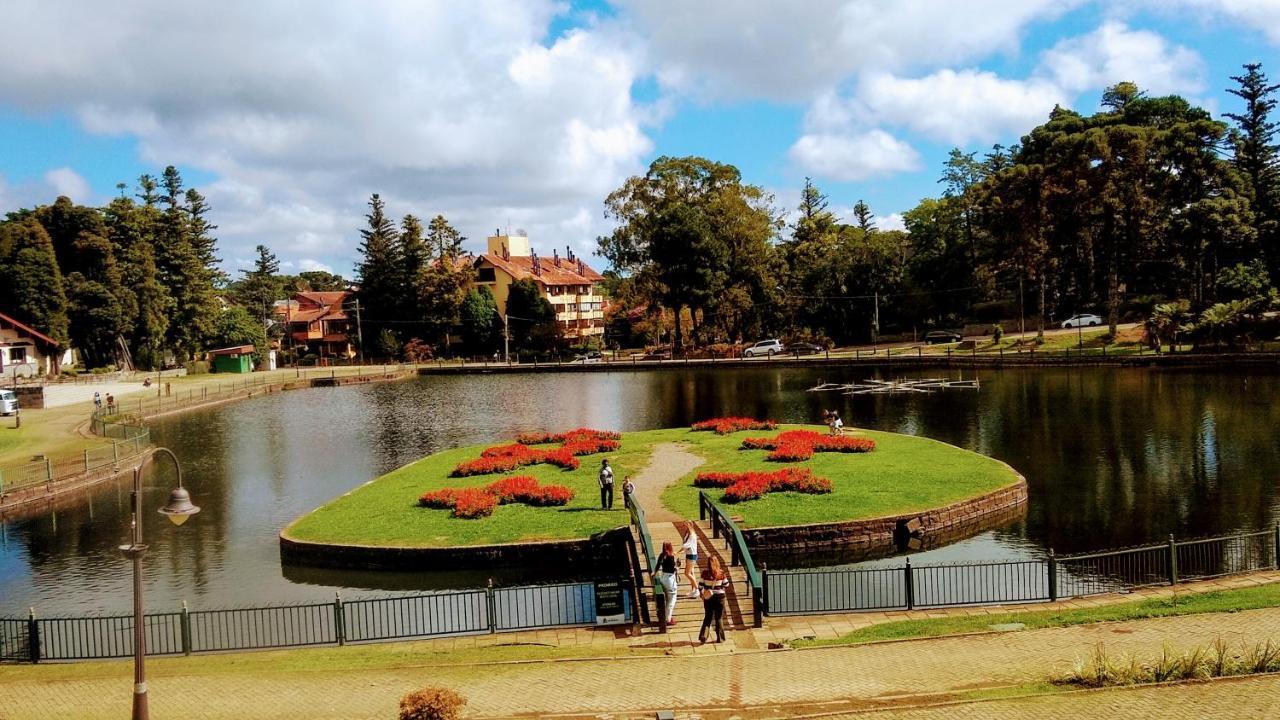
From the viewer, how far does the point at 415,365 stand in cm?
11894

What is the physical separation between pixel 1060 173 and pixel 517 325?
6775 centimetres

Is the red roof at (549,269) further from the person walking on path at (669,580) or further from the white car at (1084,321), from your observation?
the person walking on path at (669,580)

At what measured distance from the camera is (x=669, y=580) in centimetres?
2197

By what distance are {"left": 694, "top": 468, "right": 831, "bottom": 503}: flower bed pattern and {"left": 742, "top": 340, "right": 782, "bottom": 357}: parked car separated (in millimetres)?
71580

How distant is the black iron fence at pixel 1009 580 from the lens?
77.2 feet

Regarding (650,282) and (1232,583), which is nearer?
(1232,583)

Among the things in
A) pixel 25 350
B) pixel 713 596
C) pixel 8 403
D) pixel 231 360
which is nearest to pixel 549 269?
pixel 231 360

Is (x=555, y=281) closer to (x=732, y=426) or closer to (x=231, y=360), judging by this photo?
(x=231, y=360)

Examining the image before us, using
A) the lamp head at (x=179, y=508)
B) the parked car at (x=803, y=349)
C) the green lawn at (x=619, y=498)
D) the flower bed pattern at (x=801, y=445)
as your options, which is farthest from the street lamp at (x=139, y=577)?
the parked car at (x=803, y=349)

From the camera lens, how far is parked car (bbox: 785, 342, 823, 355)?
10638cm

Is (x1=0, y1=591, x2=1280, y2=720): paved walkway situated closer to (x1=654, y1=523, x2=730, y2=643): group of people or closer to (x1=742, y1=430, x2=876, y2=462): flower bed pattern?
(x1=654, y1=523, x2=730, y2=643): group of people

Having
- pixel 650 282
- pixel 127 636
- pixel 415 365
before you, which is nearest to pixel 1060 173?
pixel 650 282

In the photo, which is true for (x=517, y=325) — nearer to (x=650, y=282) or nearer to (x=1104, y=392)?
(x=650, y=282)

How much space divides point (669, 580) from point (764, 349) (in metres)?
86.3
